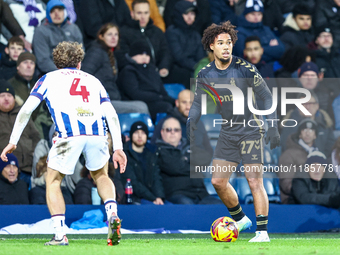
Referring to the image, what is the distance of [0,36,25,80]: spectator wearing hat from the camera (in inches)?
392

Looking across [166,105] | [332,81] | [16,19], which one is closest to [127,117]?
[166,105]

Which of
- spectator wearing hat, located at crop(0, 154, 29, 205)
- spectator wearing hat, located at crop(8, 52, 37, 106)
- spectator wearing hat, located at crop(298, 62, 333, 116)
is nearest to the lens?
spectator wearing hat, located at crop(0, 154, 29, 205)

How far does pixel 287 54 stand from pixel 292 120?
1661mm

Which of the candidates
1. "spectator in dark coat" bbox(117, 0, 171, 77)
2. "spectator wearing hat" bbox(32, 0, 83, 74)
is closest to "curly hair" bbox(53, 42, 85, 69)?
"spectator wearing hat" bbox(32, 0, 83, 74)

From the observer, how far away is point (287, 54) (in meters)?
11.5

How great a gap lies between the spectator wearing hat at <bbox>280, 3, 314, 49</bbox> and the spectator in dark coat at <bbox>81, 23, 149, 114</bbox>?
3.78 metres

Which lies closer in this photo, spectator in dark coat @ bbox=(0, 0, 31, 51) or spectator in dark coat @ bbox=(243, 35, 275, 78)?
spectator in dark coat @ bbox=(0, 0, 31, 51)

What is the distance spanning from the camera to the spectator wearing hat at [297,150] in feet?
30.9

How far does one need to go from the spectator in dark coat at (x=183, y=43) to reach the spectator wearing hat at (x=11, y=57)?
319 centimetres

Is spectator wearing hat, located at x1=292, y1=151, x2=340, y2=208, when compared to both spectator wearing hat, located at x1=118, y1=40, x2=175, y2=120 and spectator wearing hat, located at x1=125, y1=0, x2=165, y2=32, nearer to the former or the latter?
spectator wearing hat, located at x1=118, y1=40, x2=175, y2=120

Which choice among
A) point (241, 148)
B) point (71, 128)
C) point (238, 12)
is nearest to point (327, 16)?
point (238, 12)

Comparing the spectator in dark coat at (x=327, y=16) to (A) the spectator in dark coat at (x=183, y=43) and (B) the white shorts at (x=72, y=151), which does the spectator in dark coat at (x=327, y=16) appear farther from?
(B) the white shorts at (x=72, y=151)

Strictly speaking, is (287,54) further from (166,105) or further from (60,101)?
(60,101)

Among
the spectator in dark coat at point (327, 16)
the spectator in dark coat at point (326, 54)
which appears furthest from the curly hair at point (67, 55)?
the spectator in dark coat at point (327, 16)
